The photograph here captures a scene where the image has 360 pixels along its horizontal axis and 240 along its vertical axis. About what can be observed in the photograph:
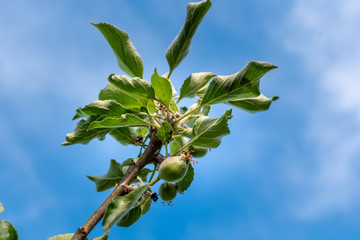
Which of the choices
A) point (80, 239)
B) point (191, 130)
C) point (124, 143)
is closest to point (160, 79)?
point (191, 130)

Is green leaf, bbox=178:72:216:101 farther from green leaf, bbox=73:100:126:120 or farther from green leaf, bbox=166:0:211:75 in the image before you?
green leaf, bbox=73:100:126:120

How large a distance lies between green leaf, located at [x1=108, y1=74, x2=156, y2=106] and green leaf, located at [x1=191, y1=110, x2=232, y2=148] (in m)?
0.44

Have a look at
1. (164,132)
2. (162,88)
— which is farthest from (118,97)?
(164,132)

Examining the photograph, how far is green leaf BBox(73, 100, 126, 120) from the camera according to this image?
2.26 meters

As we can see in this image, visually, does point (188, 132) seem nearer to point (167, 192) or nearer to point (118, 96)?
point (167, 192)

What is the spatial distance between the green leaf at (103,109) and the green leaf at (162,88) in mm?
310

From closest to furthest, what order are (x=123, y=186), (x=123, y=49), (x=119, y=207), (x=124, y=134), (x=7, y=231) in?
(x=7, y=231), (x=119, y=207), (x=123, y=186), (x=123, y=49), (x=124, y=134)

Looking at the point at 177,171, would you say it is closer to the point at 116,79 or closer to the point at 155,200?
the point at 155,200

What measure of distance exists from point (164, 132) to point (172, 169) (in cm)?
27

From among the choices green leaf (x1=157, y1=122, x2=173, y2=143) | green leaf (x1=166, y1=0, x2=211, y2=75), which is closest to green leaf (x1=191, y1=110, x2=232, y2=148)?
green leaf (x1=157, y1=122, x2=173, y2=143)

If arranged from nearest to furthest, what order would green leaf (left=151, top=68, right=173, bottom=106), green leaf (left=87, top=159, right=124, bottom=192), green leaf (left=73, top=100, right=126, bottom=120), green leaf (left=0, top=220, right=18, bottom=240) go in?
green leaf (left=0, top=220, right=18, bottom=240)
green leaf (left=151, top=68, right=173, bottom=106)
green leaf (left=73, top=100, right=126, bottom=120)
green leaf (left=87, top=159, right=124, bottom=192)

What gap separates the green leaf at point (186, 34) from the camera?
7.49 ft

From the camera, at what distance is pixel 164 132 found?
6.89 ft

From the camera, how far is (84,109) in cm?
227
